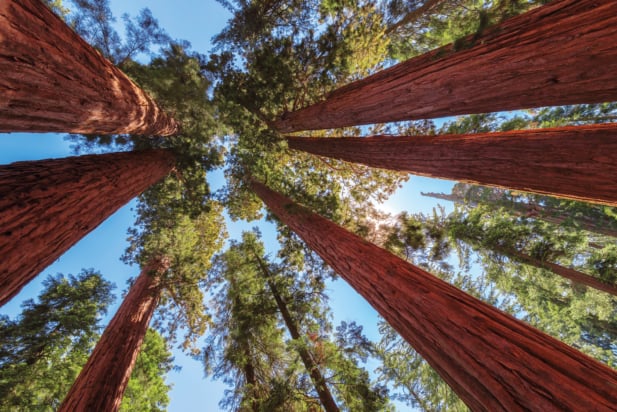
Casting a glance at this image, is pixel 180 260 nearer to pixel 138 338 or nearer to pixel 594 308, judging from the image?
pixel 138 338

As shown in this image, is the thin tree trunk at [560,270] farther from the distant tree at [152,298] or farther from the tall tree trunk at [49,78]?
the tall tree trunk at [49,78]

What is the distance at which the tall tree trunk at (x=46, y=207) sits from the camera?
7.06 feet

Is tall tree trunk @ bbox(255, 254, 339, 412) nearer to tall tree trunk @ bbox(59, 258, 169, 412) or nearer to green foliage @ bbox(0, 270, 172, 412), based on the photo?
tall tree trunk @ bbox(59, 258, 169, 412)

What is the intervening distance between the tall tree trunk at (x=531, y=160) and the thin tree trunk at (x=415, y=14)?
219 inches

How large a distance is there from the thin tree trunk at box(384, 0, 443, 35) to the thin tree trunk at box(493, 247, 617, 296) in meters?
8.74

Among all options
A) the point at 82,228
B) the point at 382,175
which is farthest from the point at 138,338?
the point at 382,175

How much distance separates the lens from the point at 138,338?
5207mm

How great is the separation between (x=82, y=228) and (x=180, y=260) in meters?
3.73

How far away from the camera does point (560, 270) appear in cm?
950

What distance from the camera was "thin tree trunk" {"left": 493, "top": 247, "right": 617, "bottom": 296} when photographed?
8703mm

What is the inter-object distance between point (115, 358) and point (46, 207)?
11.2 feet

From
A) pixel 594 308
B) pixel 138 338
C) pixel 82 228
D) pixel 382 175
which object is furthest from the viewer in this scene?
pixel 594 308

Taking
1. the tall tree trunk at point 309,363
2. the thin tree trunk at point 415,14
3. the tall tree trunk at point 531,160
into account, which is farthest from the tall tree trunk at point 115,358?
the thin tree trunk at point 415,14

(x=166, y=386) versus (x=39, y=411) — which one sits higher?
(x=166, y=386)
